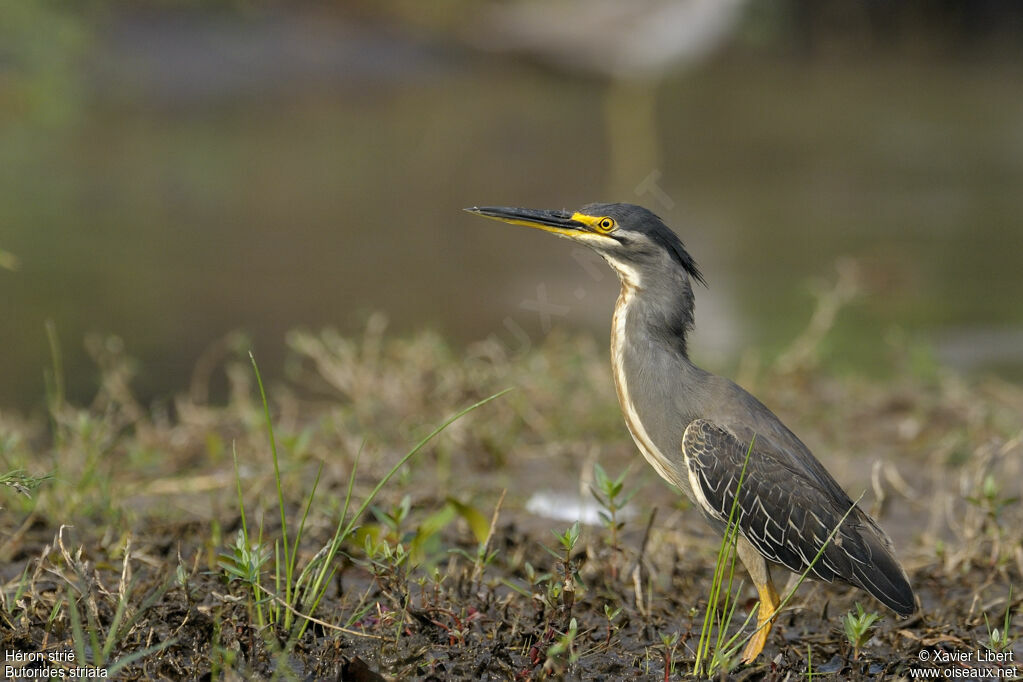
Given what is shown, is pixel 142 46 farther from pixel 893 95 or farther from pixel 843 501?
pixel 843 501

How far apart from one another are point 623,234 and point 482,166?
10.2m

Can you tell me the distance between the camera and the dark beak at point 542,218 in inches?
149

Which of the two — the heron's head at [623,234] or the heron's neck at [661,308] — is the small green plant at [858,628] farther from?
the heron's head at [623,234]

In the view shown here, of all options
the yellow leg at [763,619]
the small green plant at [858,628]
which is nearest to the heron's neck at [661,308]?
the yellow leg at [763,619]

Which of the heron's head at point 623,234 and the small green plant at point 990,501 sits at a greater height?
the heron's head at point 623,234

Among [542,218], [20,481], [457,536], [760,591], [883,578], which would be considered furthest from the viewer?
[457,536]

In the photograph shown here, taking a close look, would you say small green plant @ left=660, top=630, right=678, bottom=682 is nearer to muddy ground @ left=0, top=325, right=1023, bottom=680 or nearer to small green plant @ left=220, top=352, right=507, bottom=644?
muddy ground @ left=0, top=325, right=1023, bottom=680

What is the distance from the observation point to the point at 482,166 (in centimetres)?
1384

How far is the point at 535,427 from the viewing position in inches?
228

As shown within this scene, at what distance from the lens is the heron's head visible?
12.3ft

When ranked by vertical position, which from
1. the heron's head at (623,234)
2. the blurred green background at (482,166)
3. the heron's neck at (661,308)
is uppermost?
the heron's head at (623,234)

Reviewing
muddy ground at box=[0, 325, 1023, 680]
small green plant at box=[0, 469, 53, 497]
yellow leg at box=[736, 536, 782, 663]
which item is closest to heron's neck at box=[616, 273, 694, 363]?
muddy ground at box=[0, 325, 1023, 680]

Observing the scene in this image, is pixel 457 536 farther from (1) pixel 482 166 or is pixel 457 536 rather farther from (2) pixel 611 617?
(1) pixel 482 166

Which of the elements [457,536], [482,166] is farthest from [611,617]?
[482,166]
